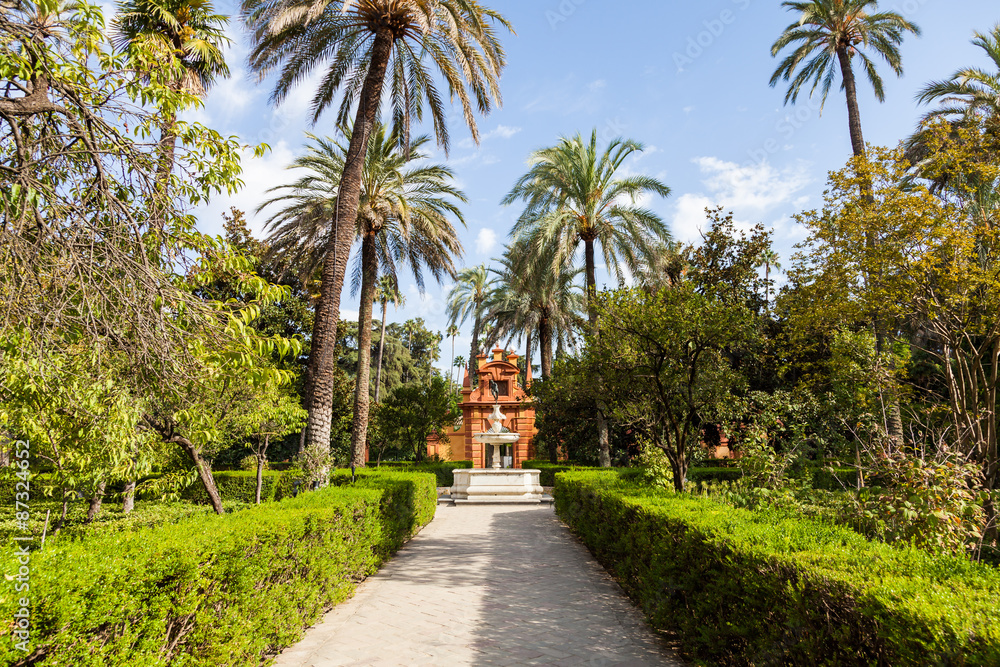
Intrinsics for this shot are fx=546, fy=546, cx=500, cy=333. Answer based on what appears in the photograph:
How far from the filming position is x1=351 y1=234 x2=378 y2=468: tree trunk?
15266 millimetres

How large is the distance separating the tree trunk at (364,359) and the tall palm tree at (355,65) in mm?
3808

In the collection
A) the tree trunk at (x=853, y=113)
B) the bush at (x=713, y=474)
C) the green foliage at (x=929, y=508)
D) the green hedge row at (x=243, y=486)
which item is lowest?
the green hedge row at (x=243, y=486)

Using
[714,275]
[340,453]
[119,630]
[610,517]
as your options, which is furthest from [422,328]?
[119,630]

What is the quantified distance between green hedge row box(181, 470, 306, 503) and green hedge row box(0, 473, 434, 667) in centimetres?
1261

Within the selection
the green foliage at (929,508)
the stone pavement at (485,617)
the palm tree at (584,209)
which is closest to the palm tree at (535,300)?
the palm tree at (584,209)

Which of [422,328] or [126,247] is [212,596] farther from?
[422,328]

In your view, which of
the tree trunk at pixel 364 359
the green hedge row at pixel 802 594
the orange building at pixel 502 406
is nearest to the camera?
the green hedge row at pixel 802 594

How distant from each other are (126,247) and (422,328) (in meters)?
56.2

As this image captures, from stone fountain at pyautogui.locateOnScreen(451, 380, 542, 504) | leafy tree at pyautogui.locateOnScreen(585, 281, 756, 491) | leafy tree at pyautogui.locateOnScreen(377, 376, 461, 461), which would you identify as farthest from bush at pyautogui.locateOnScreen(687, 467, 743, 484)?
leafy tree at pyautogui.locateOnScreen(377, 376, 461, 461)

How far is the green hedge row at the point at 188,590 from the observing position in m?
2.38

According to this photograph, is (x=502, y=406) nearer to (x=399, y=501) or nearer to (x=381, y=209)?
(x=381, y=209)

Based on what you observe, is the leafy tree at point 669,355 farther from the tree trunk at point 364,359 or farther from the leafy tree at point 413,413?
the leafy tree at point 413,413

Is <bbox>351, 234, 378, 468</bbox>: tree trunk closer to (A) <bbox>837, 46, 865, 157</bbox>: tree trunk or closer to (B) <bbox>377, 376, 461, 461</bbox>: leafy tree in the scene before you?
(B) <bbox>377, 376, 461, 461</bbox>: leafy tree

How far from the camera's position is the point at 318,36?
11.6 m
